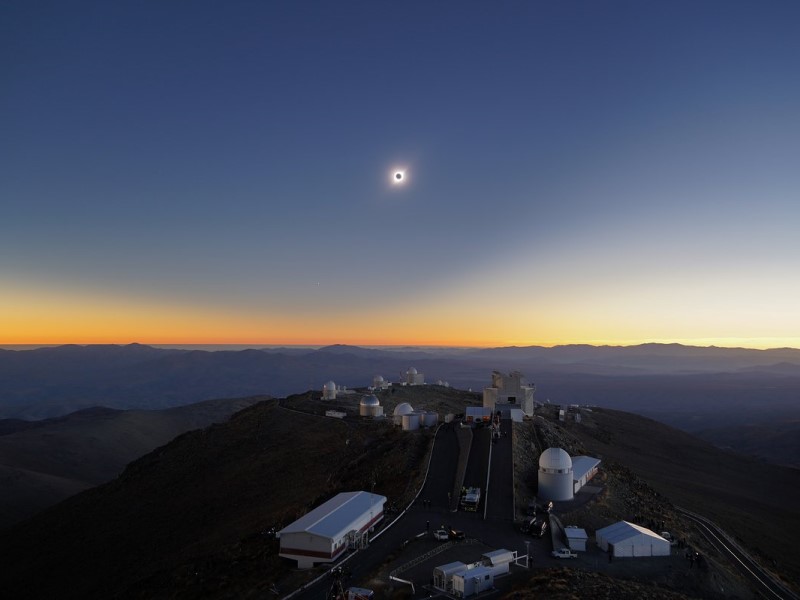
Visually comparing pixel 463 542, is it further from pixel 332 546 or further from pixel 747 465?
pixel 747 465

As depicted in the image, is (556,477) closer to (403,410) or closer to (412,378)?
(403,410)

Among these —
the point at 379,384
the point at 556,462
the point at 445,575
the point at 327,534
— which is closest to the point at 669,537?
the point at 556,462

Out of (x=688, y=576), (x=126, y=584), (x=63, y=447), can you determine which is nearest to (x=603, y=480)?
(x=688, y=576)

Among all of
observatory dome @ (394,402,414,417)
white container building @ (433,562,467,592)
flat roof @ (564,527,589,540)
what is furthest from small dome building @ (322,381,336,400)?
white container building @ (433,562,467,592)

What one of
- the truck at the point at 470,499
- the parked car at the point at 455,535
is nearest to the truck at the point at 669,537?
the truck at the point at 470,499

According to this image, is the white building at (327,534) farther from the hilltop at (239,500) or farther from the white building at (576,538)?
the white building at (576,538)

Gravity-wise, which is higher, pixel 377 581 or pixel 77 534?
pixel 377 581

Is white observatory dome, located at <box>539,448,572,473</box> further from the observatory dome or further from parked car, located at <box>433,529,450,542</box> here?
the observatory dome
